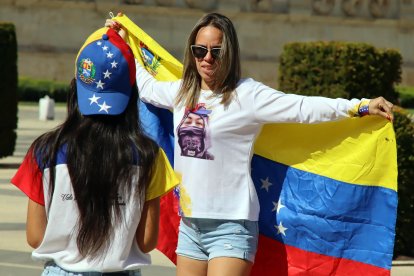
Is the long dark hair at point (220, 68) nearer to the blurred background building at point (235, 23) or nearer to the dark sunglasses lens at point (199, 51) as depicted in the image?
the dark sunglasses lens at point (199, 51)

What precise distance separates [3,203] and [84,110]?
7.31 m

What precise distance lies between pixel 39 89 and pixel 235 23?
6.51 m

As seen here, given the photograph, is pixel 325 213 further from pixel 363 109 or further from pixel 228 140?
pixel 228 140

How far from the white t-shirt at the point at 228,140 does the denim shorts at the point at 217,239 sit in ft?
0.13

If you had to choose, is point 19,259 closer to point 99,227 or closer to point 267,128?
point 267,128

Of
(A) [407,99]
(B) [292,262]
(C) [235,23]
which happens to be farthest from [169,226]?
(C) [235,23]

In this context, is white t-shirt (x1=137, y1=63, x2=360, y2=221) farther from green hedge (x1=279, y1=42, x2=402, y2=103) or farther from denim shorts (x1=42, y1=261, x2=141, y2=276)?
green hedge (x1=279, y1=42, x2=402, y2=103)

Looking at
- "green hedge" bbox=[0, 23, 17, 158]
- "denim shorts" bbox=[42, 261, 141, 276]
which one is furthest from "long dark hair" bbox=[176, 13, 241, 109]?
"green hedge" bbox=[0, 23, 17, 158]

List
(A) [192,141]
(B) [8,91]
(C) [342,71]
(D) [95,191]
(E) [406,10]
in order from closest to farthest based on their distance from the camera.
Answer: (D) [95,191], (A) [192,141], (C) [342,71], (B) [8,91], (E) [406,10]

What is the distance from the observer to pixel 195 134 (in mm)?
4836

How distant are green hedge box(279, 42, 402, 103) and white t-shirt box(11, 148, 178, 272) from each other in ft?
19.9

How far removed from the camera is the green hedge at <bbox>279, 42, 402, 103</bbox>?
9578 mm

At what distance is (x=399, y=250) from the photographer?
880 cm

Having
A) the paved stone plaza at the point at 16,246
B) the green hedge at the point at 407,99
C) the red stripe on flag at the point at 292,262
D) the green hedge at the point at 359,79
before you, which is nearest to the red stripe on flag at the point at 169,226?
the red stripe on flag at the point at 292,262
